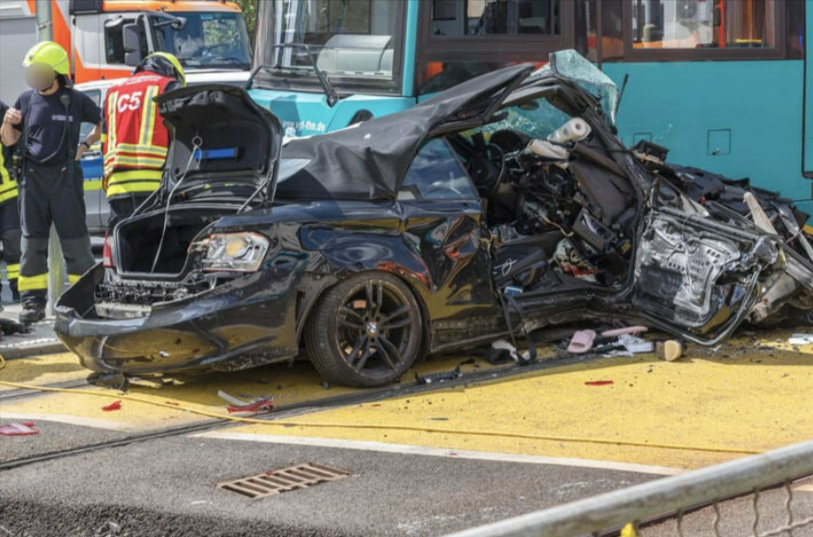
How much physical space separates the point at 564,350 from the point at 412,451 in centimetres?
263

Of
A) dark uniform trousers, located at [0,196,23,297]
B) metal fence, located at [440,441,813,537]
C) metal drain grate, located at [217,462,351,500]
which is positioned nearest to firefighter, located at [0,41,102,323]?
dark uniform trousers, located at [0,196,23,297]

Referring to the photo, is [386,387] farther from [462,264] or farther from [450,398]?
[462,264]

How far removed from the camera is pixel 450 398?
7.18 metres

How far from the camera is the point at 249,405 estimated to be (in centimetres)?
702

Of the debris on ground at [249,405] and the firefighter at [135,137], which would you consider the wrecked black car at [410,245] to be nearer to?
the debris on ground at [249,405]

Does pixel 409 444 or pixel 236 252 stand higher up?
pixel 236 252

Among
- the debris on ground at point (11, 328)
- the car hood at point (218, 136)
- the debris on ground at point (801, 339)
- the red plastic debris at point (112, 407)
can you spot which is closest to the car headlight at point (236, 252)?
the car hood at point (218, 136)

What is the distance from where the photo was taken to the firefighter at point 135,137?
9414mm

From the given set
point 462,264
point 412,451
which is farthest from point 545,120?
point 412,451

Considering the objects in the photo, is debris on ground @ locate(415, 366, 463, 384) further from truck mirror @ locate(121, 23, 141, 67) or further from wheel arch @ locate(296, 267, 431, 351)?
truck mirror @ locate(121, 23, 141, 67)

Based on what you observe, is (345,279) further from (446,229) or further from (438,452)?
(438,452)

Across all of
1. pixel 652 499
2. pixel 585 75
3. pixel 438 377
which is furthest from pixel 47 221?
pixel 652 499

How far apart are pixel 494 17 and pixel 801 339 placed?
3.27 m

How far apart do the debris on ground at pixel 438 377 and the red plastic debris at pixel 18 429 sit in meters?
2.26
